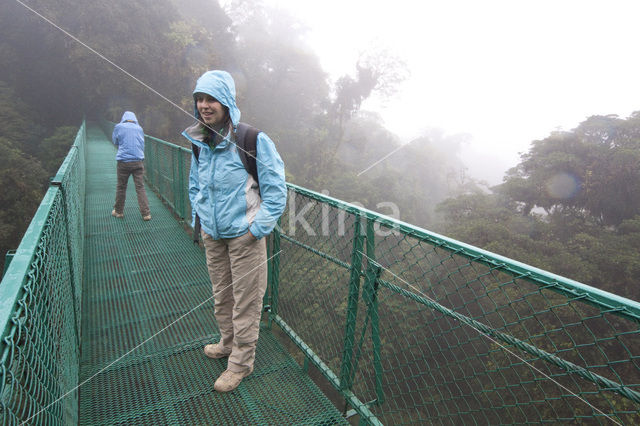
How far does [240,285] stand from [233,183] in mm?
569

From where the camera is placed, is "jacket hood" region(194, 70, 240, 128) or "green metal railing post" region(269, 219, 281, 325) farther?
A: "green metal railing post" region(269, 219, 281, 325)

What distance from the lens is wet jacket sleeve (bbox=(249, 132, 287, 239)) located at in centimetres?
174

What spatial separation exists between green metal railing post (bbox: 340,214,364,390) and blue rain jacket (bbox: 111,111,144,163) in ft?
12.2

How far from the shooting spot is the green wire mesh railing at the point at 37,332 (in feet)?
2.83

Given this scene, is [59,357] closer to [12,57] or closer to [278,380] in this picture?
[278,380]

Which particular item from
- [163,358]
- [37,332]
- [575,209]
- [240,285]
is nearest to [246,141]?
[240,285]

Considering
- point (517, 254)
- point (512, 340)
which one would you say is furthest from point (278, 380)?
point (517, 254)

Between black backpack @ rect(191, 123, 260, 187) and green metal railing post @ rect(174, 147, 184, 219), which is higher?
black backpack @ rect(191, 123, 260, 187)

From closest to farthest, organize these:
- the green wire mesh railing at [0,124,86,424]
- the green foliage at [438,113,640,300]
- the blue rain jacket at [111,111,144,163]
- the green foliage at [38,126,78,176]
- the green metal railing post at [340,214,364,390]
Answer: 1. the green wire mesh railing at [0,124,86,424]
2. the green metal railing post at [340,214,364,390]
3. the blue rain jacket at [111,111,144,163]
4. the green foliage at [438,113,640,300]
5. the green foliage at [38,126,78,176]

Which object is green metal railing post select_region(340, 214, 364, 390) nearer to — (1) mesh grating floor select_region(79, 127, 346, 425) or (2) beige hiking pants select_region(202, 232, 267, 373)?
(1) mesh grating floor select_region(79, 127, 346, 425)

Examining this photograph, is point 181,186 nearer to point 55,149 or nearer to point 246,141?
point 246,141

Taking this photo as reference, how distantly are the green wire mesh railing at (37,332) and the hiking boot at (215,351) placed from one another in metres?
0.73

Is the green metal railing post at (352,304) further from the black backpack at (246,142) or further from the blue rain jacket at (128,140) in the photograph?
the blue rain jacket at (128,140)

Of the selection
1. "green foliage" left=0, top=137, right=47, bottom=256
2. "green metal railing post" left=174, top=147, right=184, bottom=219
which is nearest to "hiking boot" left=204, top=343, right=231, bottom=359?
"green metal railing post" left=174, top=147, right=184, bottom=219
